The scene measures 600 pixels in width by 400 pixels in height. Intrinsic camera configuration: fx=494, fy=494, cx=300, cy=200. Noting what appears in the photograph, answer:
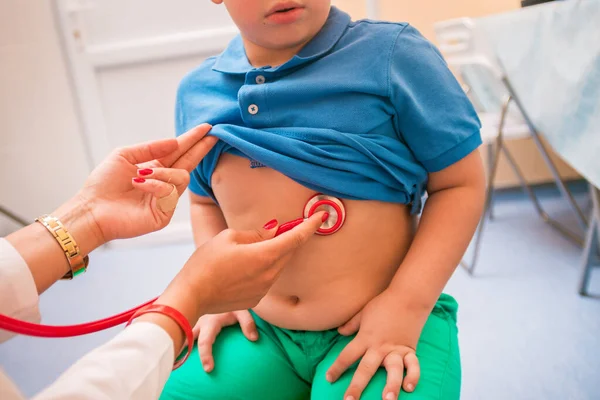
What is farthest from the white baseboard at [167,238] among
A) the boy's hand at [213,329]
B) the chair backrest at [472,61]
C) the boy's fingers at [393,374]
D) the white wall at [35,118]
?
the boy's fingers at [393,374]

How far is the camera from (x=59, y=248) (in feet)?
2.27

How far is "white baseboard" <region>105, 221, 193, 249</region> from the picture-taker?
2.30m

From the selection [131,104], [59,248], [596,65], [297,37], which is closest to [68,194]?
[131,104]

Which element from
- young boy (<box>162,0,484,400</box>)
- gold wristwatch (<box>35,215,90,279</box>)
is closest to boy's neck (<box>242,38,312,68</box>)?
young boy (<box>162,0,484,400</box>)

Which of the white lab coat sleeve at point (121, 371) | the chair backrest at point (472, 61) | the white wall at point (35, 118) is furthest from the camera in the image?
the white wall at point (35, 118)

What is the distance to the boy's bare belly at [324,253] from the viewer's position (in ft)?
2.29

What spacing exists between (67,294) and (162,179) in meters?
1.49

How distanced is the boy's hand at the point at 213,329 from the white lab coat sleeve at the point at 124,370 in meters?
0.20

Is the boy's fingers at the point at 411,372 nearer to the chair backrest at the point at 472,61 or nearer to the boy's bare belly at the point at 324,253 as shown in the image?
the boy's bare belly at the point at 324,253

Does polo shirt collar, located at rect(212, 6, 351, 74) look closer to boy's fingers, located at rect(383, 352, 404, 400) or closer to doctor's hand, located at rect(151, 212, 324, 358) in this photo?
doctor's hand, located at rect(151, 212, 324, 358)

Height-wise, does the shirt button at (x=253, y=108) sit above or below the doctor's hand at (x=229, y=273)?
above

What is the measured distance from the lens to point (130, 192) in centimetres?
75

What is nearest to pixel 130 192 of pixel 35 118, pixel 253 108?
pixel 253 108

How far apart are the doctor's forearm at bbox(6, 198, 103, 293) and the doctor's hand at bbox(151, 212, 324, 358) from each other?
7.5 inches
